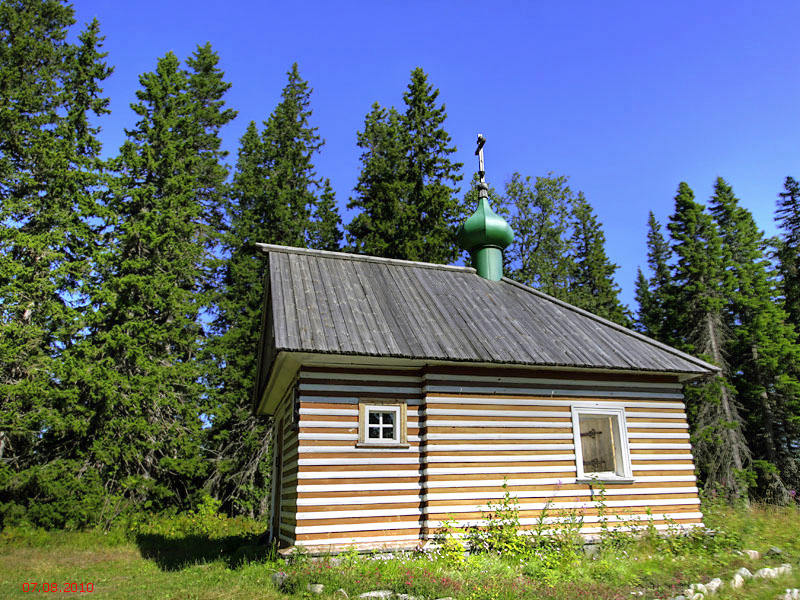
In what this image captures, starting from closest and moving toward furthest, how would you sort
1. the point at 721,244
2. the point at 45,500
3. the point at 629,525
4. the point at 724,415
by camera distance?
the point at 629,525, the point at 45,500, the point at 724,415, the point at 721,244

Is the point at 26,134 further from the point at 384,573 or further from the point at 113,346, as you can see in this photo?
the point at 384,573

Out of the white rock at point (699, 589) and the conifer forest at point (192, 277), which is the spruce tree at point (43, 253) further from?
the white rock at point (699, 589)

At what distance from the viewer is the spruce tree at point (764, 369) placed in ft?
89.2

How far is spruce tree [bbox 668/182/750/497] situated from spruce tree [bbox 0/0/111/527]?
82.0ft

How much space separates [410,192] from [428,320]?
54.3 ft

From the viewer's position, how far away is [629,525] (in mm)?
10273

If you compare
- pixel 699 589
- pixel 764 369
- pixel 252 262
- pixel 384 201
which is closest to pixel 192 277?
pixel 252 262

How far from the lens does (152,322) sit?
67.9 ft

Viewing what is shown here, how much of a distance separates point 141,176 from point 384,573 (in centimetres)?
2025

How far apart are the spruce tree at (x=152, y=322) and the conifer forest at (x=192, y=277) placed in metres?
0.09

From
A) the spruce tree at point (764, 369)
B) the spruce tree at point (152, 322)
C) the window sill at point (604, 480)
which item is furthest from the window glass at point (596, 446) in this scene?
the spruce tree at point (764, 369)

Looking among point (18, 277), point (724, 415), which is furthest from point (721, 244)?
point (18, 277)

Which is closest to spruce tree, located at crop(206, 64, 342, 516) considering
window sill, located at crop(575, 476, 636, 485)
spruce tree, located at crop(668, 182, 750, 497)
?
window sill, located at crop(575, 476, 636, 485)

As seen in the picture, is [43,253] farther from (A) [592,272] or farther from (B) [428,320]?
(A) [592,272]
